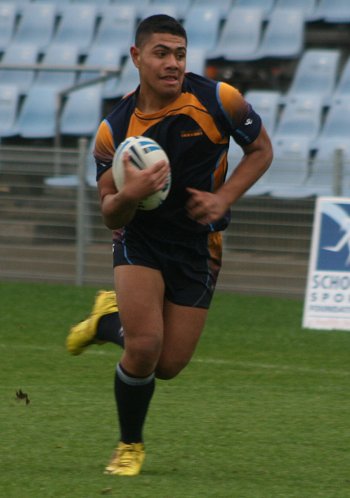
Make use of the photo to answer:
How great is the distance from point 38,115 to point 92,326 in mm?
10570

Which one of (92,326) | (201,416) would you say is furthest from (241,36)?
(92,326)

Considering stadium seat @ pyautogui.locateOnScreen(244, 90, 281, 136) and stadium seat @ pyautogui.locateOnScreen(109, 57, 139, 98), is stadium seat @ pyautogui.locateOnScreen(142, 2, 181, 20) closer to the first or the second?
stadium seat @ pyautogui.locateOnScreen(109, 57, 139, 98)

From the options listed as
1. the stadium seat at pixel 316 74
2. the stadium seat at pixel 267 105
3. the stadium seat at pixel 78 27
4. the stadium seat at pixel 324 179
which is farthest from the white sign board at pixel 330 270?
the stadium seat at pixel 78 27

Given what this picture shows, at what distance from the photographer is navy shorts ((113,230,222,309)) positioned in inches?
224

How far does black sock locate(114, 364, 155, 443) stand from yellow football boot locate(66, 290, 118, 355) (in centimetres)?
72

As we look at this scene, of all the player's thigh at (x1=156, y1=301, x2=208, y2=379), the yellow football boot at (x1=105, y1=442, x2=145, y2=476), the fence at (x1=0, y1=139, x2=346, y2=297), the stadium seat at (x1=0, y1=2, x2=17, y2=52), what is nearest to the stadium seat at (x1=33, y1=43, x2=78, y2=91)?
the stadium seat at (x1=0, y1=2, x2=17, y2=52)

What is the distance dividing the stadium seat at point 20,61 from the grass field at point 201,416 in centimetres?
644

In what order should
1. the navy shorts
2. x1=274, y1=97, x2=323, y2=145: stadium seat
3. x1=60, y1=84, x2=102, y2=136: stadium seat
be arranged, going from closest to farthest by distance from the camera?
the navy shorts < x1=274, y1=97, x2=323, y2=145: stadium seat < x1=60, y1=84, x2=102, y2=136: stadium seat

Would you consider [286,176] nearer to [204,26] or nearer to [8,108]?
[204,26]

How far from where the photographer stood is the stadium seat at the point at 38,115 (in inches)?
653

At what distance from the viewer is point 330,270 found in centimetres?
1116

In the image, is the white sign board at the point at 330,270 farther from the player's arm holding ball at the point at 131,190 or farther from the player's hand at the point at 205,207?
the player's arm holding ball at the point at 131,190

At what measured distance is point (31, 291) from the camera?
13219 millimetres

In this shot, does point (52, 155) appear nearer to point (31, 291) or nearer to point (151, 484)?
point (31, 291)
